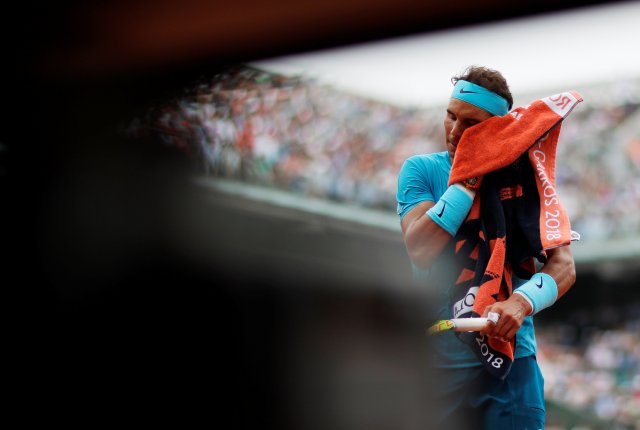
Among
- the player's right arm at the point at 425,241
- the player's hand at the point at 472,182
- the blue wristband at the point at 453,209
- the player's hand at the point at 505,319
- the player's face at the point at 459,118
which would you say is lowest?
the player's hand at the point at 505,319

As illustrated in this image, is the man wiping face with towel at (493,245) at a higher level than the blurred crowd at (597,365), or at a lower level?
higher

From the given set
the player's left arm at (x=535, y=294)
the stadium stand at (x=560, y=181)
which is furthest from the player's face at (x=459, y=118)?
the stadium stand at (x=560, y=181)

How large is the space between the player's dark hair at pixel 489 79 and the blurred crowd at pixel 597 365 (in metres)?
9.24

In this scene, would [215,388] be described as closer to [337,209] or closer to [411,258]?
[411,258]

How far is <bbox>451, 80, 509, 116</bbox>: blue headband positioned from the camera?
1.95 m

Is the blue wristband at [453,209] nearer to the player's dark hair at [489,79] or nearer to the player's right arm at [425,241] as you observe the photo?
the player's right arm at [425,241]

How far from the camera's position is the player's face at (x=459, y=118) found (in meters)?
1.95

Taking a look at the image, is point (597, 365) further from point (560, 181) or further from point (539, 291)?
point (539, 291)

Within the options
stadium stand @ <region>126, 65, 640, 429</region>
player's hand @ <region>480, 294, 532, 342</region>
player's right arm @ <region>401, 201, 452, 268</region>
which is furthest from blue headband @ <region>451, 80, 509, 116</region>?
stadium stand @ <region>126, 65, 640, 429</region>

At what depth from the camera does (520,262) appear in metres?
1.92

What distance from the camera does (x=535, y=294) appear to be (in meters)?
1.83

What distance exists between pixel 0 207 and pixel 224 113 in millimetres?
369

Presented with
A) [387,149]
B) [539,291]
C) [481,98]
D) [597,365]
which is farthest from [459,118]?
[597,365]

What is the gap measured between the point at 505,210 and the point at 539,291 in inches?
7.3
